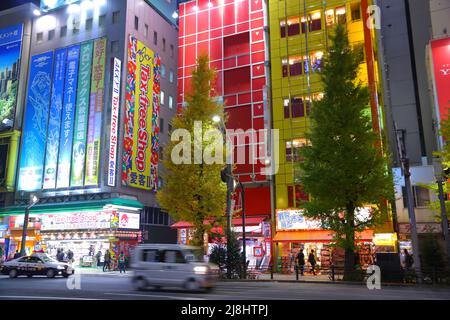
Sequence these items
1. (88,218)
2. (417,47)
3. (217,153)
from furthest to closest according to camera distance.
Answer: (417,47), (88,218), (217,153)

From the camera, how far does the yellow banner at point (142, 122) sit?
39.5 metres

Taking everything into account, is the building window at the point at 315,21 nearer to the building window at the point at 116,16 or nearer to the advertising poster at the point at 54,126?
the building window at the point at 116,16

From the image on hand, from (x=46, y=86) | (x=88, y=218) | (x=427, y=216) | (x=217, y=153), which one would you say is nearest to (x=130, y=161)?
(x=88, y=218)

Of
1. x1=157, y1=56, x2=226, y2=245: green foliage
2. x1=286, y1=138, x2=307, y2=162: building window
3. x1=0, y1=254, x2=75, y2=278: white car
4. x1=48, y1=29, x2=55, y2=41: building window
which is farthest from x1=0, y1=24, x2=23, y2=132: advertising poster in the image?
x1=286, y1=138, x2=307, y2=162: building window

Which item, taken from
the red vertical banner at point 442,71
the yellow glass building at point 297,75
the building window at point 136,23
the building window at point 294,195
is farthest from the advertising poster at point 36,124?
the red vertical banner at point 442,71

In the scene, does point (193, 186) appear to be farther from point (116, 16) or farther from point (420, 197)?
point (116, 16)

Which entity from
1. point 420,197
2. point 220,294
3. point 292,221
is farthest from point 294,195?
point 220,294

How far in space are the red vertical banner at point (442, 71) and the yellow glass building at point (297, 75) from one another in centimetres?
451

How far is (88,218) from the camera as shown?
36031 mm

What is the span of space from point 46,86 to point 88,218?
51.8 ft

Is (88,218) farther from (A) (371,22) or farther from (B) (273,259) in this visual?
(A) (371,22)

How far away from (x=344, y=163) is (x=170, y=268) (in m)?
10.1

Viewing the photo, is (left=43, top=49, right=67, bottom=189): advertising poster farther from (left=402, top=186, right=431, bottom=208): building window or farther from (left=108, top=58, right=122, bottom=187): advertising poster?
(left=402, top=186, right=431, bottom=208): building window

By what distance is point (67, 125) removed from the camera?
1571 inches
